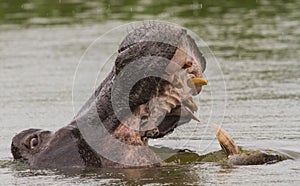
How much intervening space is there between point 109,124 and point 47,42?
7171 mm

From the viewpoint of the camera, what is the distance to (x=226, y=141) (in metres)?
6.80

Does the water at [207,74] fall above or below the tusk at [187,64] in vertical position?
below

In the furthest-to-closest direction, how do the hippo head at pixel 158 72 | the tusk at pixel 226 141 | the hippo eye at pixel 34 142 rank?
1. the hippo eye at pixel 34 142
2. the tusk at pixel 226 141
3. the hippo head at pixel 158 72

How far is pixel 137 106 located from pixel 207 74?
460cm

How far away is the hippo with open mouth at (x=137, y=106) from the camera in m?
6.23

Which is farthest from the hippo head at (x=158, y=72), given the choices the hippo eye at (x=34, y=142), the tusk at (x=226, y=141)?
the hippo eye at (x=34, y=142)

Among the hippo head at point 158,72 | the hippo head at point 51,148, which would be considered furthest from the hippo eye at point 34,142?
the hippo head at point 158,72

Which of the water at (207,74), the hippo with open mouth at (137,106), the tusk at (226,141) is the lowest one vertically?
the water at (207,74)

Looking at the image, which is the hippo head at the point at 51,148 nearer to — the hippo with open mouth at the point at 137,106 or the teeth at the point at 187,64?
the hippo with open mouth at the point at 137,106

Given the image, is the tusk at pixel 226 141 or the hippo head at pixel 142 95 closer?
the hippo head at pixel 142 95

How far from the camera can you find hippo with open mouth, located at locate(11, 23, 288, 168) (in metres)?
6.23

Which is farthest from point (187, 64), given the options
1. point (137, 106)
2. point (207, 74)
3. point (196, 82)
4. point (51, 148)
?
point (207, 74)

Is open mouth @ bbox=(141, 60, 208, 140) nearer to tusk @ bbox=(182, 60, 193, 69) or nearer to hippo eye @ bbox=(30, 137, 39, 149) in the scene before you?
tusk @ bbox=(182, 60, 193, 69)

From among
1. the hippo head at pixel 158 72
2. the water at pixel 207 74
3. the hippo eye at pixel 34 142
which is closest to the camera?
the hippo head at pixel 158 72
